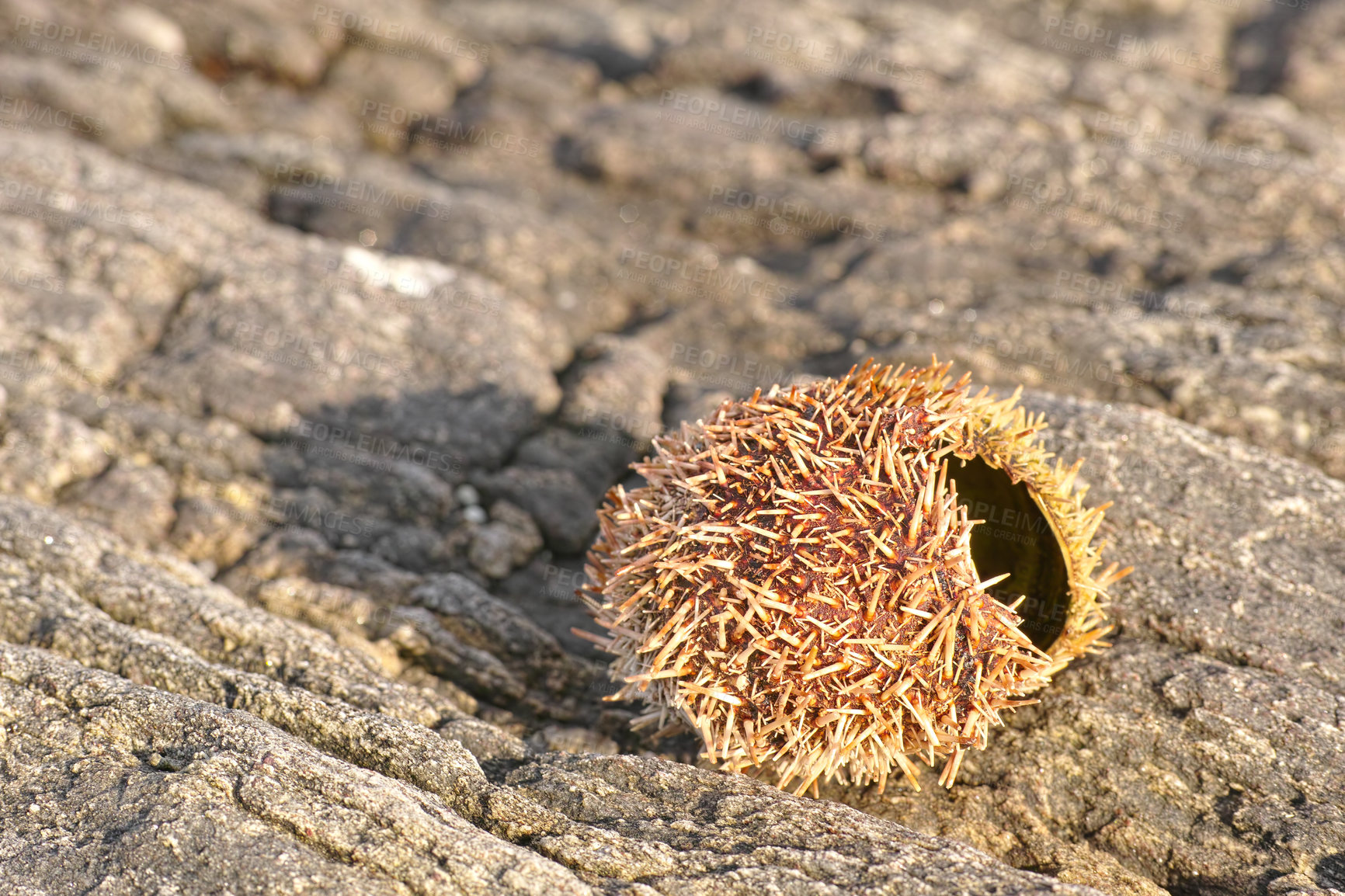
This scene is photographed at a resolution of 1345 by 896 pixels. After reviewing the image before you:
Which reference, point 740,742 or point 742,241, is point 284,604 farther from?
point 742,241

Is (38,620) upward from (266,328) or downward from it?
downward

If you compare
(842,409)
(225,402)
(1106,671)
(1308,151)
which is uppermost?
(1308,151)

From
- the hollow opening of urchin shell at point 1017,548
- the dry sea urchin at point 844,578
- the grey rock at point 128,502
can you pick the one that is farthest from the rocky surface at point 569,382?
the hollow opening of urchin shell at point 1017,548

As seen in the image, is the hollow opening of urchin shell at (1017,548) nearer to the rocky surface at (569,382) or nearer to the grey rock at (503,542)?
the rocky surface at (569,382)

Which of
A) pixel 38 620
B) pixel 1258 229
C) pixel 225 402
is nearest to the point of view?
pixel 38 620

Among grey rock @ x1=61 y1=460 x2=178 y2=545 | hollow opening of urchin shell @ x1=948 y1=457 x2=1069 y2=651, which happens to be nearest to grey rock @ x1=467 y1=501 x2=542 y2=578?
grey rock @ x1=61 y1=460 x2=178 y2=545

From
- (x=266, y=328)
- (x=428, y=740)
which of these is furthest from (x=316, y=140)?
(x=428, y=740)

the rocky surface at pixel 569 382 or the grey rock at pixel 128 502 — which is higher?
the rocky surface at pixel 569 382
